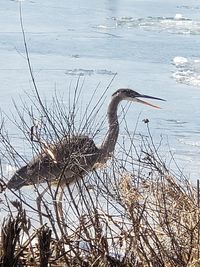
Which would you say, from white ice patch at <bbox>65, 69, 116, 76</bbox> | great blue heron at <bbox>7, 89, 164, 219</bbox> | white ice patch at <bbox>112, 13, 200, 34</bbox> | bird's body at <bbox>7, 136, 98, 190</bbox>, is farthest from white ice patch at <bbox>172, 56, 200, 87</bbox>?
bird's body at <bbox>7, 136, 98, 190</bbox>

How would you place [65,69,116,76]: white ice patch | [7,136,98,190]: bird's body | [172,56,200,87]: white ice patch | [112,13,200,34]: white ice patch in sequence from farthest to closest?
1. [112,13,200,34]: white ice patch
2. [172,56,200,87]: white ice patch
3. [65,69,116,76]: white ice patch
4. [7,136,98,190]: bird's body

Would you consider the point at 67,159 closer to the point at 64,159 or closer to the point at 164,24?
the point at 64,159

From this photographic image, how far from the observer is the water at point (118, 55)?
336 inches

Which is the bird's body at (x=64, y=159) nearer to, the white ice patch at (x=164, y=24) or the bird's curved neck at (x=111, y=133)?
the bird's curved neck at (x=111, y=133)

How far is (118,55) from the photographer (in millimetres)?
12273

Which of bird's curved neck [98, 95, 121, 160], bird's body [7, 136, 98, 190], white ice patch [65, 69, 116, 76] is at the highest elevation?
white ice patch [65, 69, 116, 76]

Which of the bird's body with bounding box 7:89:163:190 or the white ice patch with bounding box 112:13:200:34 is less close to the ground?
the white ice patch with bounding box 112:13:200:34

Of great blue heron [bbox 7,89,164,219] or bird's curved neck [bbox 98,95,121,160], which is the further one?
bird's curved neck [bbox 98,95,121,160]

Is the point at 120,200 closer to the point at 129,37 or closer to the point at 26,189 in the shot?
the point at 26,189

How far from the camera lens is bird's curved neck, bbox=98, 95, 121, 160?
5.41 m

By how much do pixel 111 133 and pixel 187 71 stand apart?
5.68 metres

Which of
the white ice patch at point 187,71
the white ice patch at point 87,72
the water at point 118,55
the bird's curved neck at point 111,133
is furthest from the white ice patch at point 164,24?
the bird's curved neck at point 111,133

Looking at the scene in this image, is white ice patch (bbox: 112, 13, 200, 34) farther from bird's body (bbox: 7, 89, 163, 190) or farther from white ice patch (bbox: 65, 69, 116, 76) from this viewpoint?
bird's body (bbox: 7, 89, 163, 190)

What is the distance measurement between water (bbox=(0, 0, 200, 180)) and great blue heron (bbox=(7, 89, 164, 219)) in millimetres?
882
